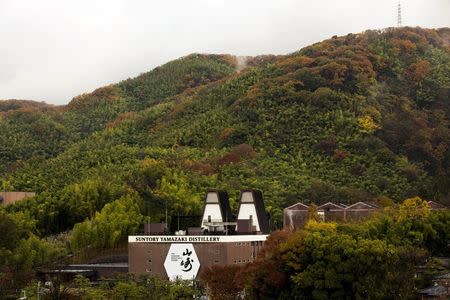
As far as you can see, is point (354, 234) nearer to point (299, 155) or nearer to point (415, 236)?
point (415, 236)

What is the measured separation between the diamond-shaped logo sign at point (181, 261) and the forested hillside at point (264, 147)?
348 inches

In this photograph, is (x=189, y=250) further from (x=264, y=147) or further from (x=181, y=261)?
(x=264, y=147)

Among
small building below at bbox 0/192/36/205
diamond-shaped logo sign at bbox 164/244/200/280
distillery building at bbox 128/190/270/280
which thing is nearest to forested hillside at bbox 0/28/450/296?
small building below at bbox 0/192/36/205

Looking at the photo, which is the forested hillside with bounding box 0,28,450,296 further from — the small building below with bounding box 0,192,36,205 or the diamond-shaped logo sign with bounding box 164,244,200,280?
the diamond-shaped logo sign with bounding box 164,244,200,280

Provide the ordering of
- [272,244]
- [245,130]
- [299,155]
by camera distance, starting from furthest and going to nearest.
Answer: [245,130] → [299,155] → [272,244]

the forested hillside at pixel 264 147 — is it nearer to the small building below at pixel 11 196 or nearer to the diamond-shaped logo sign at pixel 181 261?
the small building below at pixel 11 196

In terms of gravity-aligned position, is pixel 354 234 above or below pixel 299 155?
below

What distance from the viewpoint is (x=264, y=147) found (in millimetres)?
88500

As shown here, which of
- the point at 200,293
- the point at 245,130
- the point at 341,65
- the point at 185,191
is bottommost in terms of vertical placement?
the point at 200,293

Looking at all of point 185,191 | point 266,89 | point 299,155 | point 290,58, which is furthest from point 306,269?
point 290,58

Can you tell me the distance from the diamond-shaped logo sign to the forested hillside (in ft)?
29.0

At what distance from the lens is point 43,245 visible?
191 feet

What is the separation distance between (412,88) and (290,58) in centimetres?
1543

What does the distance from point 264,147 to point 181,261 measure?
123ft
